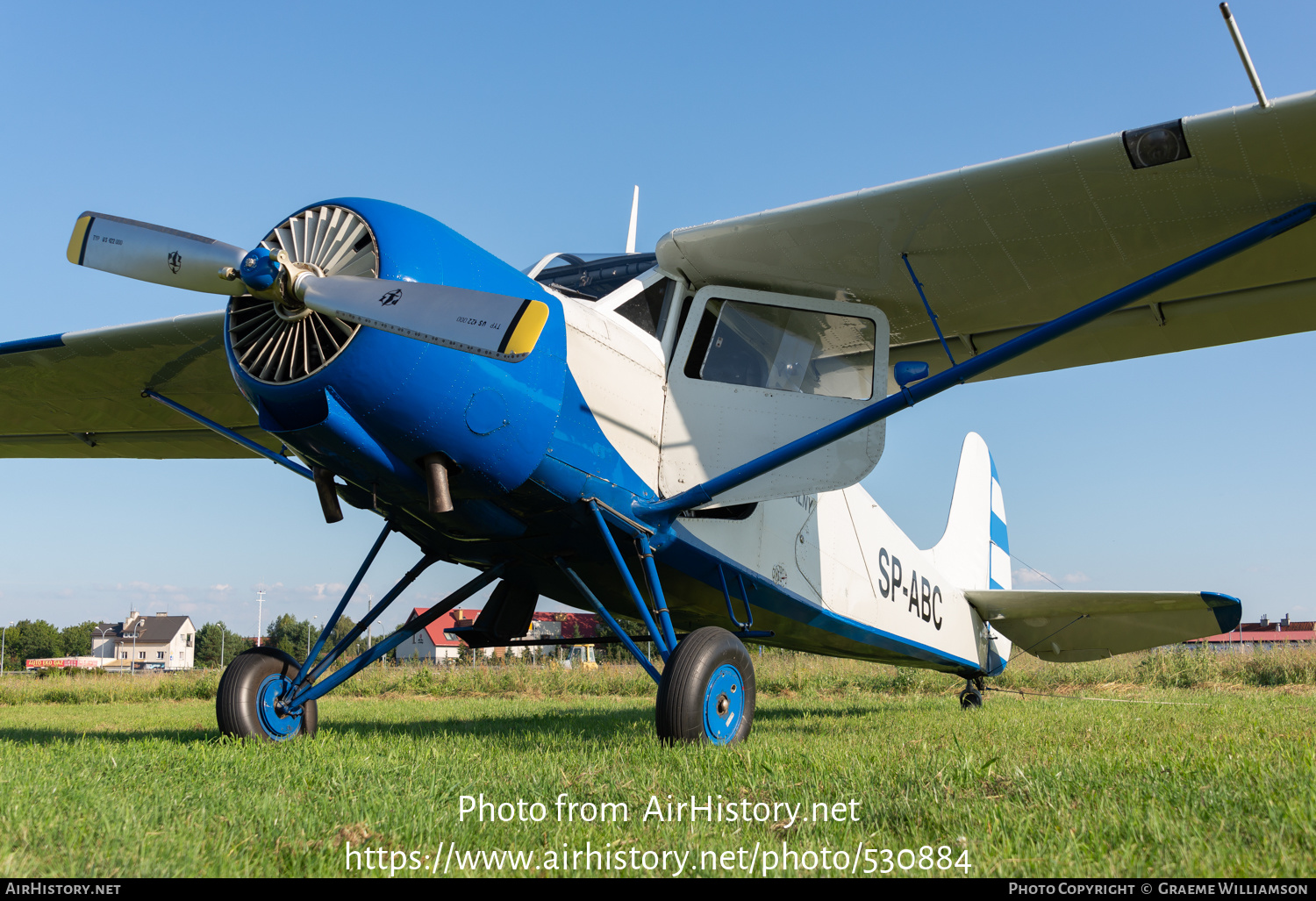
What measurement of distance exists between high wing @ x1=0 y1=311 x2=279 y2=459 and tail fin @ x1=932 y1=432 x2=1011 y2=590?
7980 mm

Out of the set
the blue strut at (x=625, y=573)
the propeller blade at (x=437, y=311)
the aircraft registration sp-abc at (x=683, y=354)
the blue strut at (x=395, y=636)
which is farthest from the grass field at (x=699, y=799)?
the propeller blade at (x=437, y=311)

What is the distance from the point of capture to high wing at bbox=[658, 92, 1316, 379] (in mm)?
5125

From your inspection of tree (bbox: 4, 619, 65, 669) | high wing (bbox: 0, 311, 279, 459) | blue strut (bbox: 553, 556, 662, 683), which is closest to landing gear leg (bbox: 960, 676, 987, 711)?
blue strut (bbox: 553, 556, 662, 683)

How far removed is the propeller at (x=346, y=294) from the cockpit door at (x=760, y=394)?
2074 millimetres

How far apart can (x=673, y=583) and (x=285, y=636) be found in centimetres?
12204

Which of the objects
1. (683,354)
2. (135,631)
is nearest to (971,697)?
(683,354)

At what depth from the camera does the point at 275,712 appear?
5766 millimetres

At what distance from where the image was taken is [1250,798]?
274 centimetres

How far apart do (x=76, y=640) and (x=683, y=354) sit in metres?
138

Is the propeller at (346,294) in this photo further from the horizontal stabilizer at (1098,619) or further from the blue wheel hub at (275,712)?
the horizontal stabilizer at (1098,619)

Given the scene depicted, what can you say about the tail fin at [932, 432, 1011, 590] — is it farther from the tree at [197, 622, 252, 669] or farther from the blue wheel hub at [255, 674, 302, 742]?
the tree at [197, 622, 252, 669]

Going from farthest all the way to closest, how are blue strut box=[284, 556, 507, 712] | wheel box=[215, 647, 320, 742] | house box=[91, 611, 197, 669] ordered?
Result: house box=[91, 611, 197, 669] < blue strut box=[284, 556, 507, 712] < wheel box=[215, 647, 320, 742]

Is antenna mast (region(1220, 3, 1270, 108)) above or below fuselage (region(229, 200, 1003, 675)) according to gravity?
above

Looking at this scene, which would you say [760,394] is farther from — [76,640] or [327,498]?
[76,640]
